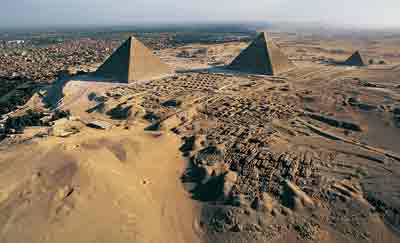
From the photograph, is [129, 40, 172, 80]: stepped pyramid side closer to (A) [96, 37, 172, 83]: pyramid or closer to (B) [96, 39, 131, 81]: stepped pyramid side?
(A) [96, 37, 172, 83]: pyramid

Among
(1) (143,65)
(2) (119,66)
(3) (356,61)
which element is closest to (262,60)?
(1) (143,65)

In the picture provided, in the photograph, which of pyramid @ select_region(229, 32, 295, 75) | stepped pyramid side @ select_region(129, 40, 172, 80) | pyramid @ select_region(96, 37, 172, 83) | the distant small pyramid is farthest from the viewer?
the distant small pyramid

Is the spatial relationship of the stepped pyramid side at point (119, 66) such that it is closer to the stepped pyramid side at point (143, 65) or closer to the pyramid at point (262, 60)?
the stepped pyramid side at point (143, 65)

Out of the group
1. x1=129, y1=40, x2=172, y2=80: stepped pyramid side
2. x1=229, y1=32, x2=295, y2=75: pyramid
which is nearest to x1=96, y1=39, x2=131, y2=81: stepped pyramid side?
x1=129, y1=40, x2=172, y2=80: stepped pyramid side

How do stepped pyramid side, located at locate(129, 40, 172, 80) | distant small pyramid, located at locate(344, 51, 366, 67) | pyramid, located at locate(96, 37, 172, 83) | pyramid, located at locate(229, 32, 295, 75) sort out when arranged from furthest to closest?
distant small pyramid, located at locate(344, 51, 366, 67) → pyramid, located at locate(229, 32, 295, 75) → stepped pyramid side, located at locate(129, 40, 172, 80) → pyramid, located at locate(96, 37, 172, 83)

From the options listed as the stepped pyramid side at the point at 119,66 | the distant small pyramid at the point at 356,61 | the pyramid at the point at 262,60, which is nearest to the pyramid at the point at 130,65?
the stepped pyramid side at the point at 119,66
